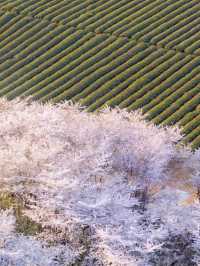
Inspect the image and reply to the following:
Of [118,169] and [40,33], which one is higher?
[40,33]

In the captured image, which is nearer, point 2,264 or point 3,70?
point 2,264

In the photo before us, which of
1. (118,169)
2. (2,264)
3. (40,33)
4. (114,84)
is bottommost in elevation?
(2,264)

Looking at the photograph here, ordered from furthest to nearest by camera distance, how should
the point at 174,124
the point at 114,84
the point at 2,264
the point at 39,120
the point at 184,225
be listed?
1. the point at 114,84
2. the point at 174,124
3. the point at 39,120
4. the point at 184,225
5. the point at 2,264

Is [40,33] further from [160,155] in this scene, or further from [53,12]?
[160,155]

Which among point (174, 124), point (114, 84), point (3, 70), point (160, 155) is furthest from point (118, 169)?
point (3, 70)

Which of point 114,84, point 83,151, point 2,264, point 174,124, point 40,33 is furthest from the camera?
point 40,33

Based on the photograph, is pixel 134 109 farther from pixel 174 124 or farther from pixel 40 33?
pixel 40 33
